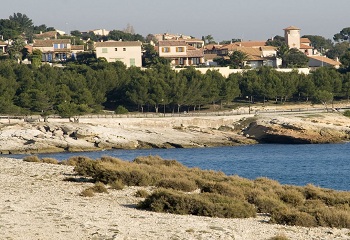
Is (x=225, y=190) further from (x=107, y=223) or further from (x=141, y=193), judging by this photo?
(x=107, y=223)

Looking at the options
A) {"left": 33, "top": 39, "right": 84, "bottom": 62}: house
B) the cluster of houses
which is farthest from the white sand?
{"left": 33, "top": 39, "right": 84, "bottom": 62}: house

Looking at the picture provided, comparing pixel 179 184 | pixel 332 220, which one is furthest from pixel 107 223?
pixel 179 184

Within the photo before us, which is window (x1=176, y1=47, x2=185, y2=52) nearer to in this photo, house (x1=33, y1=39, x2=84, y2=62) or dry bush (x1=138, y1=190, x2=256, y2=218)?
house (x1=33, y1=39, x2=84, y2=62)

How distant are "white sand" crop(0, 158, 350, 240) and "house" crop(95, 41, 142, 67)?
93.8 metres

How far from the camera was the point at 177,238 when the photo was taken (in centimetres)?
1762

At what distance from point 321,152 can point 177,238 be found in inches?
1987

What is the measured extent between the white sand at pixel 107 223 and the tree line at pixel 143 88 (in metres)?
56.2

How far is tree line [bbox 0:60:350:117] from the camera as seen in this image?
83.4 metres

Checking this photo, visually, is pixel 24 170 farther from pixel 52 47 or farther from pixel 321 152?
pixel 52 47

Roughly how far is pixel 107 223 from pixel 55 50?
113 metres

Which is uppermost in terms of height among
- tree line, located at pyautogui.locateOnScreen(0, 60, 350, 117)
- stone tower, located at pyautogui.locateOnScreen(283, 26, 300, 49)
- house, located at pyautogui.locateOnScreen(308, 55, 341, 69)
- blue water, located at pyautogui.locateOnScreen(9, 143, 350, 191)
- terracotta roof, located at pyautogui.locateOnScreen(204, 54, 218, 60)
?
A: stone tower, located at pyautogui.locateOnScreen(283, 26, 300, 49)

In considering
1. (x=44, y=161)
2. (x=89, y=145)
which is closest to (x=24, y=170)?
(x=44, y=161)

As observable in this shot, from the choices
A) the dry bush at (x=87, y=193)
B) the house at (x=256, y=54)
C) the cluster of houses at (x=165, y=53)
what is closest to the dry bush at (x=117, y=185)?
the dry bush at (x=87, y=193)

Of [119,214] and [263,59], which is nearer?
[119,214]
